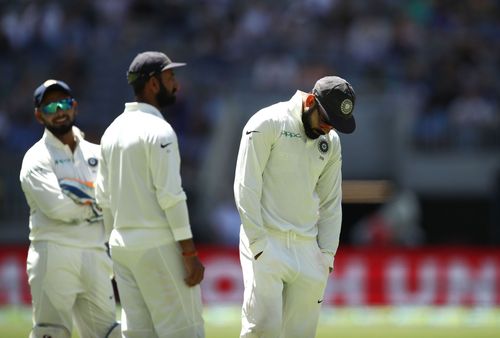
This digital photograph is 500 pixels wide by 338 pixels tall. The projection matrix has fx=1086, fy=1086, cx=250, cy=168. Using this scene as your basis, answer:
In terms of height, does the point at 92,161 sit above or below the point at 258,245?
above

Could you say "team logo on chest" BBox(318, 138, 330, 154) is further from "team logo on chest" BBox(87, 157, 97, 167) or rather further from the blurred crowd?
the blurred crowd

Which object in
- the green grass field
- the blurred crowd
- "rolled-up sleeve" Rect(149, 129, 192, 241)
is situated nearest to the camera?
"rolled-up sleeve" Rect(149, 129, 192, 241)

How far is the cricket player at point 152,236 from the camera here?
7.72 meters

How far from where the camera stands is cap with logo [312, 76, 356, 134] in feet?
25.8

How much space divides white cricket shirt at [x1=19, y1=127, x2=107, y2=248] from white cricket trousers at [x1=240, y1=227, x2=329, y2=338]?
4.69 ft

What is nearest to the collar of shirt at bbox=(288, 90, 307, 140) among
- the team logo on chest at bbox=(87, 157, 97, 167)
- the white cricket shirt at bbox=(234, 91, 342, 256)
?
the white cricket shirt at bbox=(234, 91, 342, 256)

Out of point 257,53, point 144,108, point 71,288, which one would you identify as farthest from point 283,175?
point 257,53

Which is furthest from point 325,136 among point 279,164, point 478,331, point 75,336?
point 478,331

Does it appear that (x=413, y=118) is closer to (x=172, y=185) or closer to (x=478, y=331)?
(x=478, y=331)

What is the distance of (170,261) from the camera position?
7781mm

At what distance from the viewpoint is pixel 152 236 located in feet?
25.6

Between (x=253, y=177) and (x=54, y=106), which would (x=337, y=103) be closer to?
(x=253, y=177)

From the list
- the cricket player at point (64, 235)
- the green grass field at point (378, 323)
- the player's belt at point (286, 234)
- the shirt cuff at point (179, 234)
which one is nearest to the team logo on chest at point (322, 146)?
the player's belt at point (286, 234)

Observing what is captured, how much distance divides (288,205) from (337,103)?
84 cm
